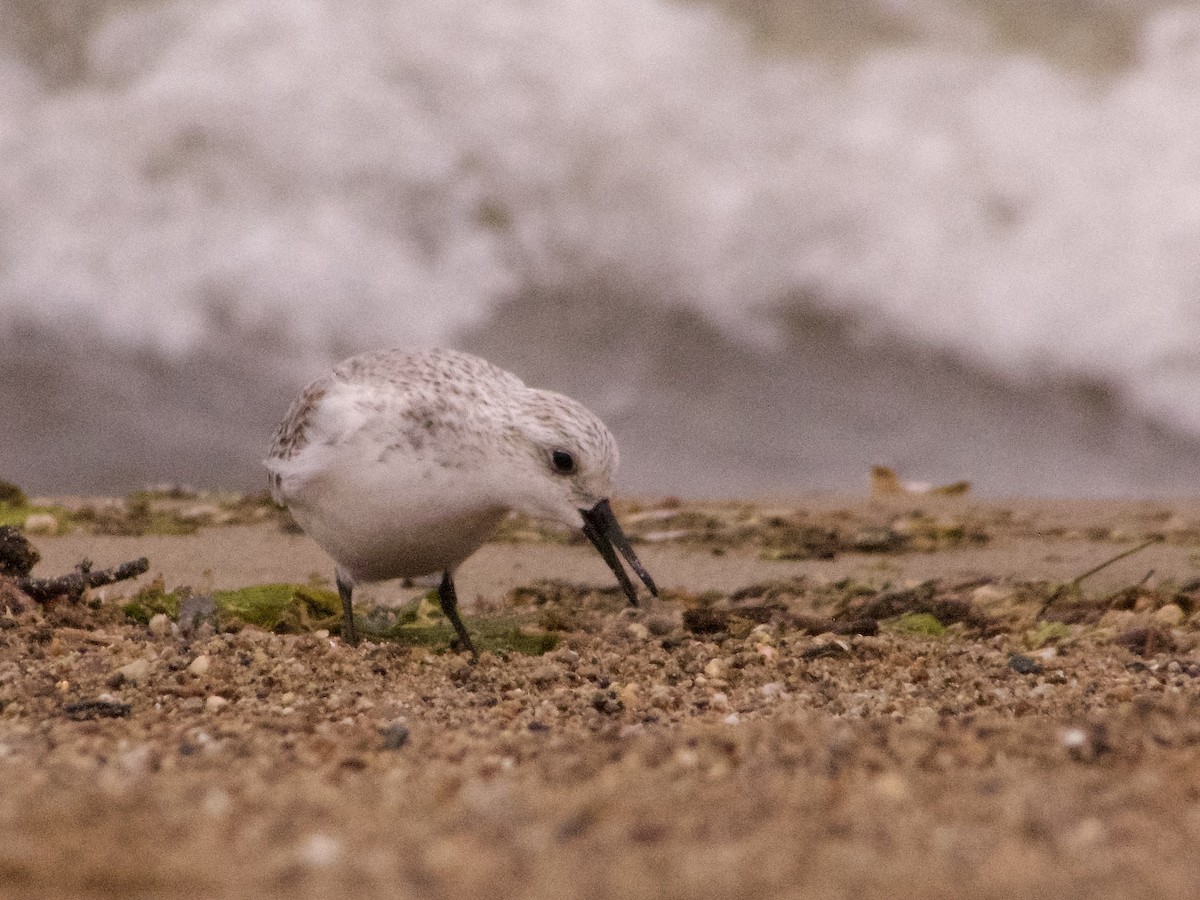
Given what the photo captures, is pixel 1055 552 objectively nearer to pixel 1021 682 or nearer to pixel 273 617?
pixel 1021 682

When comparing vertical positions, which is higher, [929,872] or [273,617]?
[273,617]

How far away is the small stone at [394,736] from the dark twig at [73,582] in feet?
7.14

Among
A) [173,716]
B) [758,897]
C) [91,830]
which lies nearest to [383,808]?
[91,830]

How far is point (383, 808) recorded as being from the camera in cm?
249

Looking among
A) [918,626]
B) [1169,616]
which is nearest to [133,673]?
[918,626]

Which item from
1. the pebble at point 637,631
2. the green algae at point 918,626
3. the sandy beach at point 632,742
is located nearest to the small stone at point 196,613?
the sandy beach at point 632,742

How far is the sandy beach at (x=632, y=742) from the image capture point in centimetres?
204

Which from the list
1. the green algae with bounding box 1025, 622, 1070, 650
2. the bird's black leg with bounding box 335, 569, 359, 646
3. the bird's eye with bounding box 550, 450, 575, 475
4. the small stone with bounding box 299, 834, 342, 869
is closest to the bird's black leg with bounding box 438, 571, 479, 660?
the bird's black leg with bounding box 335, 569, 359, 646

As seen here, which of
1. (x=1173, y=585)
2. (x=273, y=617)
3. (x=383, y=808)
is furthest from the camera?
(x=1173, y=585)

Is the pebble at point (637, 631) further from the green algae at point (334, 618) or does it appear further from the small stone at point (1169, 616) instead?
the small stone at point (1169, 616)

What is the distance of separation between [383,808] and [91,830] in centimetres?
55

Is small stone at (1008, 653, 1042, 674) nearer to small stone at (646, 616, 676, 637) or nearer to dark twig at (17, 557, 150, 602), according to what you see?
small stone at (646, 616, 676, 637)

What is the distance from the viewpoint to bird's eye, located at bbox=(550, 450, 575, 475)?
4.54 meters

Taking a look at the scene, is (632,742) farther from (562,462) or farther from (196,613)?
(196,613)
